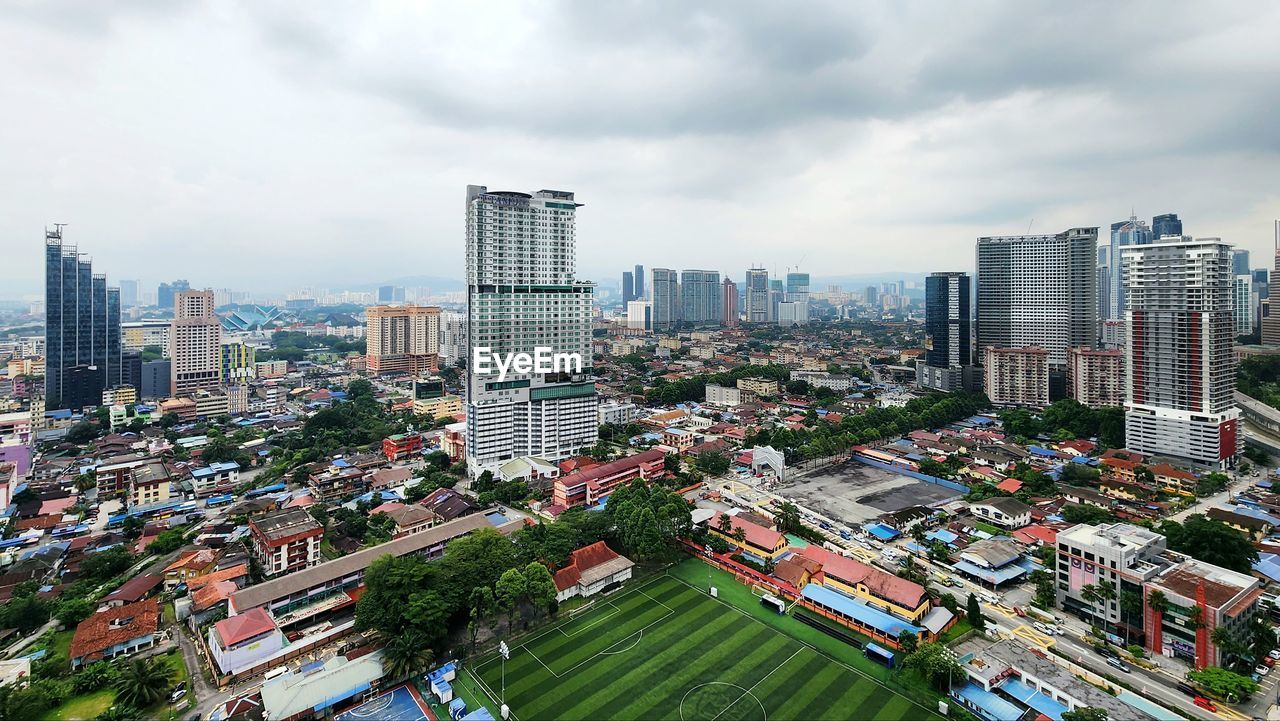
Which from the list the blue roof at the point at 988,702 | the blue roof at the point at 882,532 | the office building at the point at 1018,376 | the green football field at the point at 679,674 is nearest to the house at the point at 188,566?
the green football field at the point at 679,674

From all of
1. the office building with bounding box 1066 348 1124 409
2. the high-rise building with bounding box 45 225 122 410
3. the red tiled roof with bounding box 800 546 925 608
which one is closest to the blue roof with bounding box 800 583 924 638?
the red tiled roof with bounding box 800 546 925 608

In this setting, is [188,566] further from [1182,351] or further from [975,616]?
[1182,351]

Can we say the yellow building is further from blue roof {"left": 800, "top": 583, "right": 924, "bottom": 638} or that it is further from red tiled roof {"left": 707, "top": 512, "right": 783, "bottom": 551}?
blue roof {"left": 800, "top": 583, "right": 924, "bottom": 638}

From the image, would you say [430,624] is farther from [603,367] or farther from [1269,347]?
[1269,347]


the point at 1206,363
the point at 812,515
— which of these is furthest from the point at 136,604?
the point at 1206,363

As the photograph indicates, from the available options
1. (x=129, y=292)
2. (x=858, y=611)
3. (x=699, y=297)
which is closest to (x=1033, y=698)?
(x=858, y=611)
